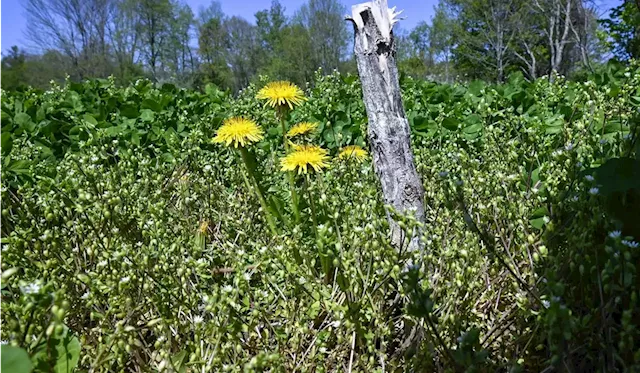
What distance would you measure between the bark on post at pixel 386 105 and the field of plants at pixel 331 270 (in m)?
0.11

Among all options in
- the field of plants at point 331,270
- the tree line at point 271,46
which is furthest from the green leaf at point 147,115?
the tree line at point 271,46

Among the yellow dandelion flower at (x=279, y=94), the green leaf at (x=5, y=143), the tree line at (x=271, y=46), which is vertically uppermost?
the tree line at (x=271, y=46)

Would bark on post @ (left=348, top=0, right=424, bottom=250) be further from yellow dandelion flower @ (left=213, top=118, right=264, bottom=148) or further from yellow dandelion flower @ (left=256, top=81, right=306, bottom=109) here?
yellow dandelion flower @ (left=213, top=118, right=264, bottom=148)

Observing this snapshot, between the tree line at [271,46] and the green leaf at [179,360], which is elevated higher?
the tree line at [271,46]

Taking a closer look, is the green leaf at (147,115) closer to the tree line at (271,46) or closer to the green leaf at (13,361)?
the green leaf at (13,361)

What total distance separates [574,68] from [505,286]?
25.7 metres

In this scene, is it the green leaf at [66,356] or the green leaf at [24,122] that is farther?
the green leaf at [24,122]

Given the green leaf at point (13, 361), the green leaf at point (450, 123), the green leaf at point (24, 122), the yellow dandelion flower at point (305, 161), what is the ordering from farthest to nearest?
the green leaf at point (24, 122)
the green leaf at point (450, 123)
the yellow dandelion flower at point (305, 161)
the green leaf at point (13, 361)

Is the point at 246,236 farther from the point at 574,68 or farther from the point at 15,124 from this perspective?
the point at 574,68

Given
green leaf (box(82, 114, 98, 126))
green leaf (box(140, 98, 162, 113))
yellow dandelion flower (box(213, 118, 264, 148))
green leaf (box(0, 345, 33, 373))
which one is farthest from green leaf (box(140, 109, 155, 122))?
green leaf (box(0, 345, 33, 373))

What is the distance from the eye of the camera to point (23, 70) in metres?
30.4

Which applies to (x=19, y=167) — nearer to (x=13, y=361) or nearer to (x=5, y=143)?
(x=5, y=143)

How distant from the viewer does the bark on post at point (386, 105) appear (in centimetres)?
191

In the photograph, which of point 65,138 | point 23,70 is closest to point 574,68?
point 65,138
